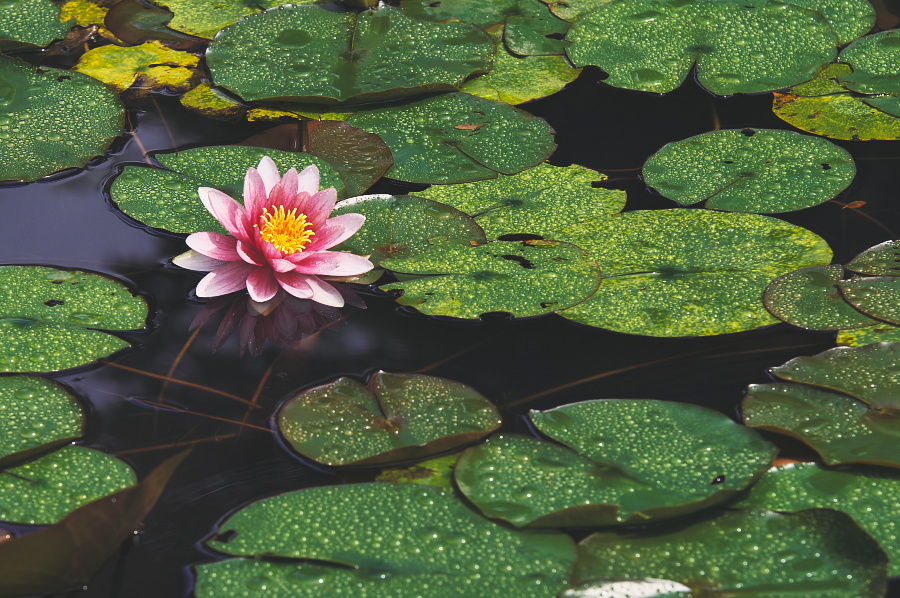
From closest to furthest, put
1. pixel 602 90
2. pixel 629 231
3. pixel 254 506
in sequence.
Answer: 1. pixel 254 506
2. pixel 629 231
3. pixel 602 90

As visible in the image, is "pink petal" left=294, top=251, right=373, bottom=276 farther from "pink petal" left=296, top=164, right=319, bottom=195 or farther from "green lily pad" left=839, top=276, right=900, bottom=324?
"green lily pad" left=839, top=276, right=900, bottom=324

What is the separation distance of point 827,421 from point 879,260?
0.72 metres

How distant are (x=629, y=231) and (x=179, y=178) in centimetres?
149

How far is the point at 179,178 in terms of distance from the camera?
2.47 metres

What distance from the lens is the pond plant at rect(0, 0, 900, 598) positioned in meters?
1.52

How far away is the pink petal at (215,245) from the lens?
2111 millimetres

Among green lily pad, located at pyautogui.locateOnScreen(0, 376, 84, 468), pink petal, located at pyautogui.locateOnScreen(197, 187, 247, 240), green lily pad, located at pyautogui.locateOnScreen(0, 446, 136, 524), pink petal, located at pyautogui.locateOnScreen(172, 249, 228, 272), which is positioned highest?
pink petal, located at pyautogui.locateOnScreen(197, 187, 247, 240)

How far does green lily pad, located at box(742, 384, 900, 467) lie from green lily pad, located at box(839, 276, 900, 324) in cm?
36

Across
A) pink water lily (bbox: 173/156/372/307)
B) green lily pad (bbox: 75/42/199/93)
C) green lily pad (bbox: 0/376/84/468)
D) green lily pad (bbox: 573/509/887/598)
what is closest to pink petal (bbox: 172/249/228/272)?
pink water lily (bbox: 173/156/372/307)

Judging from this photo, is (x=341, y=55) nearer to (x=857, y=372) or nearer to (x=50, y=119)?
(x=50, y=119)

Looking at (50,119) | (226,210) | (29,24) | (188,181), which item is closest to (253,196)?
(226,210)

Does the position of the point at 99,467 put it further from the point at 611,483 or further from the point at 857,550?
the point at 857,550

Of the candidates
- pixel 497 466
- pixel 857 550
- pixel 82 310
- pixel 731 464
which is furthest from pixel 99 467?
pixel 857 550

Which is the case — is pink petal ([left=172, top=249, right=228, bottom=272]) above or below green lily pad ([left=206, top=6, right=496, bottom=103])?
below
